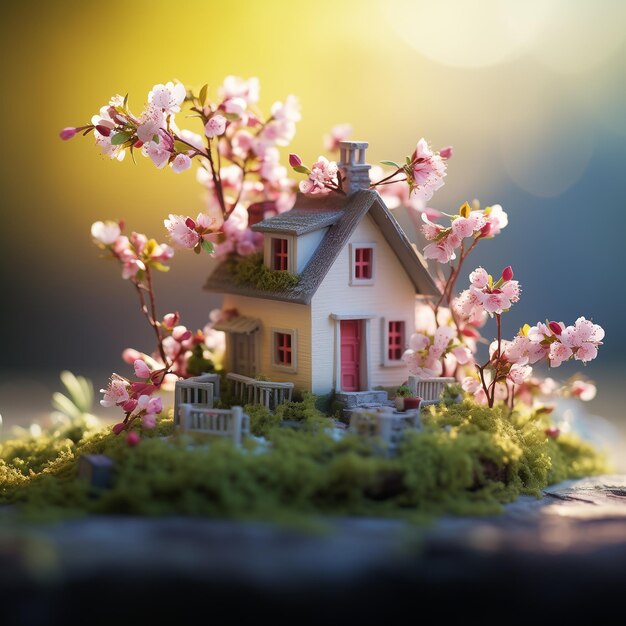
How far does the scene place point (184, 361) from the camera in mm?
11719

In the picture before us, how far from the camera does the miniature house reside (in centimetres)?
1051

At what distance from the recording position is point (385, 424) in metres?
9.01

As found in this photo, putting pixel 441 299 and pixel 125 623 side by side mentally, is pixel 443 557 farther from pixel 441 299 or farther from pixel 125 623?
pixel 441 299

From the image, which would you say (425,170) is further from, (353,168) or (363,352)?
(363,352)

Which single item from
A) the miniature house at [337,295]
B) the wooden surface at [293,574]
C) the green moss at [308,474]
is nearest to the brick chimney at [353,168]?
the miniature house at [337,295]

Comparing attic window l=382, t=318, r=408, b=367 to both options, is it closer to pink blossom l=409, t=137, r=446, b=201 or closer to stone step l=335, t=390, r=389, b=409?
stone step l=335, t=390, r=389, b=409

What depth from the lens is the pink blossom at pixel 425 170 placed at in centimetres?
1025

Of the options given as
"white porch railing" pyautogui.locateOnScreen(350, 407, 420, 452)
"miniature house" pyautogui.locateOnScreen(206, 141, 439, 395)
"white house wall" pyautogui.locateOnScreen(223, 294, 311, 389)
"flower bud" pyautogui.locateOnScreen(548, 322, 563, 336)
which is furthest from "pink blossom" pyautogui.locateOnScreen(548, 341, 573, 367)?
"white house wall" pyautogui.locateOnScreen(223, 294, 311, 389)

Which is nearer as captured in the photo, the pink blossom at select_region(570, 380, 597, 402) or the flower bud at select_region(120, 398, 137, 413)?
the flower bud at select_region(120, 398, 137, 413)

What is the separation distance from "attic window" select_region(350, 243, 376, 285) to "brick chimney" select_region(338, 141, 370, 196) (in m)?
0.63

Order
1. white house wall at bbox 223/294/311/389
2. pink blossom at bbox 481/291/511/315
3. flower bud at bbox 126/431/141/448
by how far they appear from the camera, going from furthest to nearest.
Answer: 1. white house wall at bbox 223/294/311/389
2. pink blossom at bbox 481/291/511/315
3. flower bud at bbox 126/431/141/448

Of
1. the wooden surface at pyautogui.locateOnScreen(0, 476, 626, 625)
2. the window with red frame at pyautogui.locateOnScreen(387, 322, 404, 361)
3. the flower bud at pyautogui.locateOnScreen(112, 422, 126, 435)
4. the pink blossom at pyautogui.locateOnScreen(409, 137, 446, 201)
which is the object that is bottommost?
the wooden surface at pyautogui.locateOnScreen(0, 476, 626, 625)

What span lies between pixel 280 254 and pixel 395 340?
5.19ft

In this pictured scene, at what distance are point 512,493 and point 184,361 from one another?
418 centimetres
